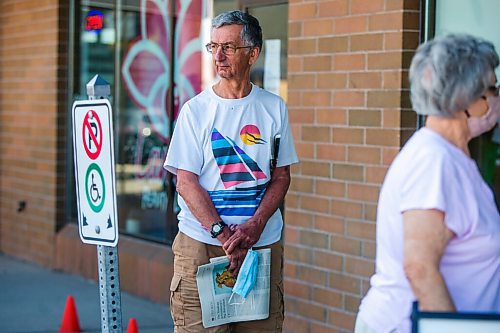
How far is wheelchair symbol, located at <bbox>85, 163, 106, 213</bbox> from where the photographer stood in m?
4.80

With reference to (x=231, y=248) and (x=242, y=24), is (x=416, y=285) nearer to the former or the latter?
(x=231, y=248)

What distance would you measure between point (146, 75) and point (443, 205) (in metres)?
6.66

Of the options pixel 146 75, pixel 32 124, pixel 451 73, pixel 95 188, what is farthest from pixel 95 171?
pixel 32 124

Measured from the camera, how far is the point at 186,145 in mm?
4660

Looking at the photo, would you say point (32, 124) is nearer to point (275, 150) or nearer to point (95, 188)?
point (95, 188)

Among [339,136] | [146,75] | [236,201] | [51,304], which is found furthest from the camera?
[146,75]

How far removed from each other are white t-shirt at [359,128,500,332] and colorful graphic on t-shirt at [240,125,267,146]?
4.77ft

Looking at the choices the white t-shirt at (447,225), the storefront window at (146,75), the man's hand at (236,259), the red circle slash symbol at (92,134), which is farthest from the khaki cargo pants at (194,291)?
the storefront window at (146,75)

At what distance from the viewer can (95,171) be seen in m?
4.84

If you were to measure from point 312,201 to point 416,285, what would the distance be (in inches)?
154

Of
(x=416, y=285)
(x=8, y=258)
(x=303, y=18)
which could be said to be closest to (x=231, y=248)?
(x=416, y=285)

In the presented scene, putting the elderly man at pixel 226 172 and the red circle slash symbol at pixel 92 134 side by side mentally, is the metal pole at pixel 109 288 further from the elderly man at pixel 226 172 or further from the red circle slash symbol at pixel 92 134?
the red circle slash symbol at pixel 92 134

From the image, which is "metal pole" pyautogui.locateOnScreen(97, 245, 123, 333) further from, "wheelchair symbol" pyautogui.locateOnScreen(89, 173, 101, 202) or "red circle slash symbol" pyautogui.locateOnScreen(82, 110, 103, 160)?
"red circle slash symbol" pyautogui.locateOnScreen(82, 110, 103, 160)

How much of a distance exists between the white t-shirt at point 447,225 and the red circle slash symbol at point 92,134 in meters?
1.89
